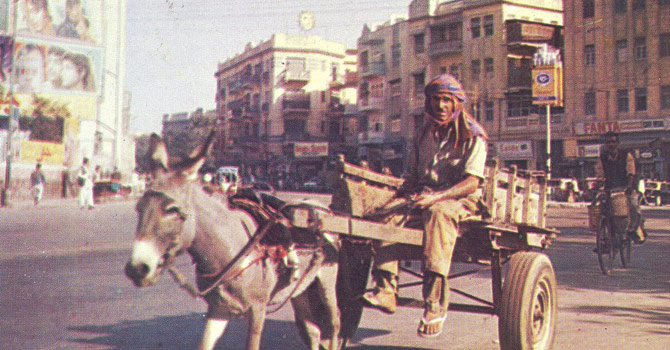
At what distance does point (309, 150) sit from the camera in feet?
244

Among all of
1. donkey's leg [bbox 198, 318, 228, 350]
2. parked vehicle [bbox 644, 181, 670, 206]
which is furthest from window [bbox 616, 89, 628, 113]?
donkey's leg [bbox 198, 318, 228, 350]

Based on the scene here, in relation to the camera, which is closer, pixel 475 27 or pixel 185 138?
pixel 185 138

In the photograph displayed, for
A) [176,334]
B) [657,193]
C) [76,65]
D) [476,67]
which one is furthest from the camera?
[76,65]

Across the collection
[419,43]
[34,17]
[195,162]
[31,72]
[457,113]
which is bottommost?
[195,162]

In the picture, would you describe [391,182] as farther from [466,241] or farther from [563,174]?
[563,174]

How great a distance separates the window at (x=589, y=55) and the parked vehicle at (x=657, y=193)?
9.55 meters

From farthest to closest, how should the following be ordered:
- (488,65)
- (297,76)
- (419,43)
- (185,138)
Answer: (297,76) → (419,43) → (488,65) → (185,138)

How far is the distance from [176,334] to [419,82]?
52.3 meters

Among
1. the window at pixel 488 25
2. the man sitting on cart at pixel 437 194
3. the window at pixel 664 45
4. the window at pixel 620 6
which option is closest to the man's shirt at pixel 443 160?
the man sitting on cart at pixel 437 194

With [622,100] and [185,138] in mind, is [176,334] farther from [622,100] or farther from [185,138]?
[622,100]

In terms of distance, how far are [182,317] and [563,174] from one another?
1566 inches

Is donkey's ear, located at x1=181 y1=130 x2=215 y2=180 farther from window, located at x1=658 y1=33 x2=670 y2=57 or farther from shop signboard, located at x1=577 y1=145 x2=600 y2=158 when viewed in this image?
window, located at x1=658 y1=33 x2=670 y2=57

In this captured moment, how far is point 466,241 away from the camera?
5074 millimetres

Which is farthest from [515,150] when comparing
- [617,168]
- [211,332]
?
[211,332]
